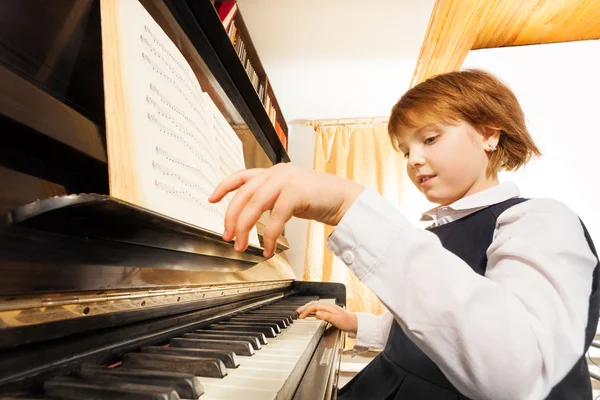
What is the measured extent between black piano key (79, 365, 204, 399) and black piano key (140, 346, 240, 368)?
11cm

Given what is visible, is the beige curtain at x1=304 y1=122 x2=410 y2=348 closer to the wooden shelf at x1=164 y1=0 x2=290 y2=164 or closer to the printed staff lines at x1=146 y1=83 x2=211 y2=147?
the wooden shelf at x1=164 y1=0 x2=290 y2=164

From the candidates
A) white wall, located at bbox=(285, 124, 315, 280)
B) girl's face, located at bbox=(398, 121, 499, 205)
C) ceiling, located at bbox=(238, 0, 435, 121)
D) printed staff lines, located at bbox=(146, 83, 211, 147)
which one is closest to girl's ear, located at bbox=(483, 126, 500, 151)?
girl's face, located at bbox=(398, 121, 499, 205)

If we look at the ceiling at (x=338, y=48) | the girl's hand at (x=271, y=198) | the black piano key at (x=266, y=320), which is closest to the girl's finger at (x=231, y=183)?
the girl's hand at (x=271, y=198)

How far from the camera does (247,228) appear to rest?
0.40 m

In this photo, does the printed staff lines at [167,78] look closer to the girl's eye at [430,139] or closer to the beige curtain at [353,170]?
the girl's eye at [430,139]

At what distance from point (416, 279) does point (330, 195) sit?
6.3 inches

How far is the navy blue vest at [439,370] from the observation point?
24.2 inches

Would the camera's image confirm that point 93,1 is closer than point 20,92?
No

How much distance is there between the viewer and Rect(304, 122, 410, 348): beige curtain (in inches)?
113

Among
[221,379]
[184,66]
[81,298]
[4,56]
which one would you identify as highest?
[184,66]

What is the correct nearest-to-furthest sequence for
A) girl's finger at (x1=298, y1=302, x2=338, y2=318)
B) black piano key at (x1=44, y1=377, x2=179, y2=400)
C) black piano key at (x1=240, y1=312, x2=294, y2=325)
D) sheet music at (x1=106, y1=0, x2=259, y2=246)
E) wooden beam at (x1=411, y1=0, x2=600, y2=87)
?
black piano key at (x1=44, y1=377, x2=179, y2=400), sheet music at (x1=106, y1=0, x2=259, y2=246), black piano key at (x1=240, y1=312, x2=294, y2=325), girl's finger at (x1=298, y1=302, x2=338, y2=318), wooden beam at (x1=411, y1=0, x2=600, y2=87)

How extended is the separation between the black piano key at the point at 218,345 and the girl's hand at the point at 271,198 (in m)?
0.26

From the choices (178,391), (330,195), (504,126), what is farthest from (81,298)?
(504,126)

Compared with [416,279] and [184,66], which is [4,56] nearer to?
[184,66]
